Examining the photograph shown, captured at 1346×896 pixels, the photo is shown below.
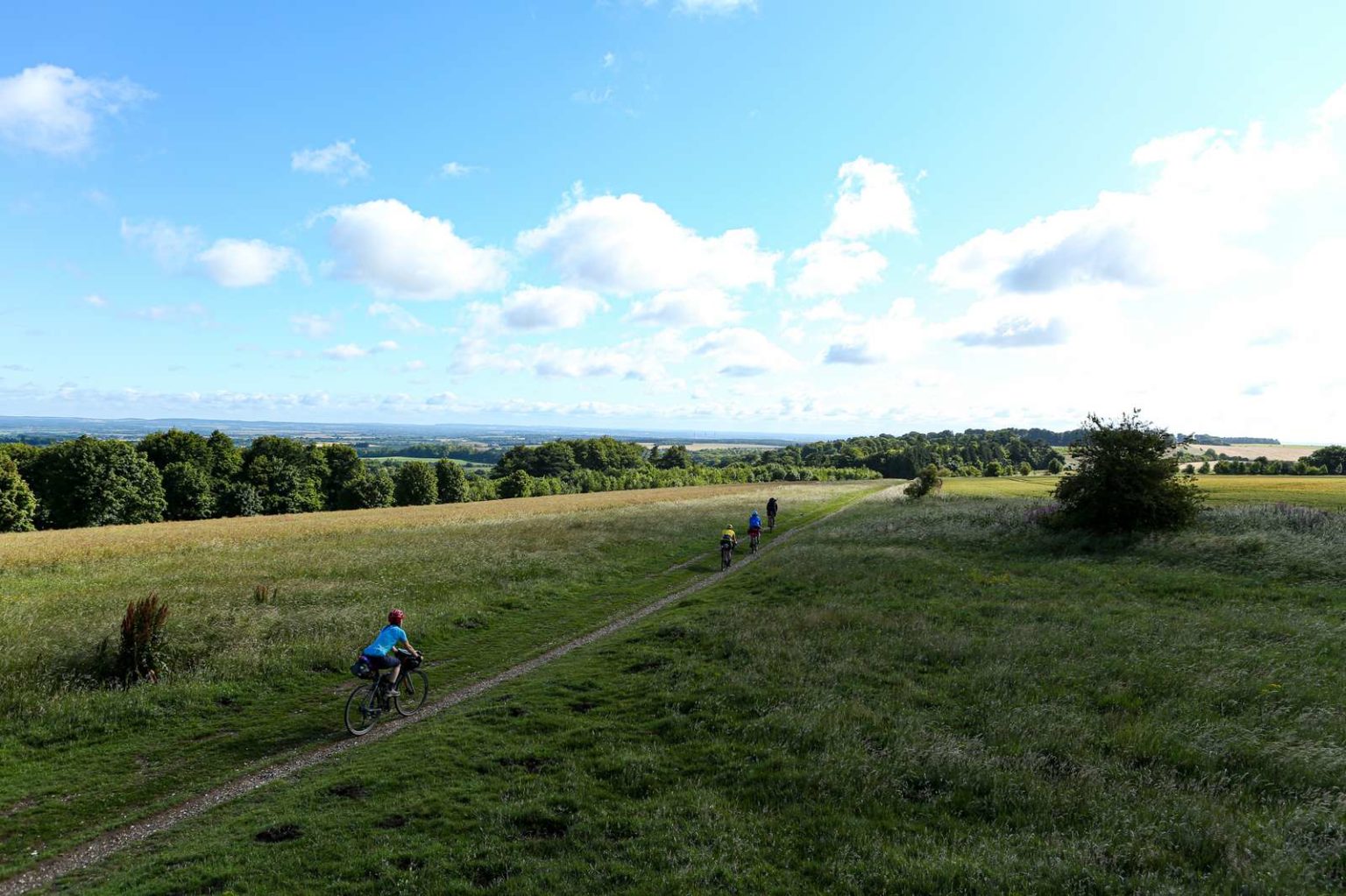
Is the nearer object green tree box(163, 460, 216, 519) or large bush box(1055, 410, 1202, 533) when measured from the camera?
large bush box(1055, 410, 1202, 533)

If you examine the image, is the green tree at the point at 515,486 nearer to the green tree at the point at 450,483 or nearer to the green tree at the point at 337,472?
the green tree at the point at 450,483

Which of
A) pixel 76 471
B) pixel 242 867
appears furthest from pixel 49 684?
pixel 76 471

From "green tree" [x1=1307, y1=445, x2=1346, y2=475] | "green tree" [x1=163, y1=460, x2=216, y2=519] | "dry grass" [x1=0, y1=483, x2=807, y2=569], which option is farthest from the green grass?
"green tree" [x1=1307, y1=445, x2=1346, y2=475]

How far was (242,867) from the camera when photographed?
7.64 m

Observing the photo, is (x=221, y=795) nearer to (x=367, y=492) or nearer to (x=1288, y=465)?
(x=367, y=492)

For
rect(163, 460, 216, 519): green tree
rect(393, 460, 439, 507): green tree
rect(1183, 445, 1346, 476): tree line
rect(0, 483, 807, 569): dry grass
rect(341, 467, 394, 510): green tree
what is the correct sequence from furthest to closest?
rect(1183, 445, 1346, 476): tree line
rect(393, 460, 439, 507): green tree
rect(341, 467, 394, 510): green tree
rect(163, 460, 216, 519): green tree
rect(0, 483, 807, 569): dry grass

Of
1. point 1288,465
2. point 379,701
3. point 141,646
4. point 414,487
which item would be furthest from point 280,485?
point 1288,465

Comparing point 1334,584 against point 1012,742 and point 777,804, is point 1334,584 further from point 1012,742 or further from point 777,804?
point 777,804

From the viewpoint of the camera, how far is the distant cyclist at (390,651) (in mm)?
13269

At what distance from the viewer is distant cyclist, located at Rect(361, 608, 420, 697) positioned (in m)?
13.3

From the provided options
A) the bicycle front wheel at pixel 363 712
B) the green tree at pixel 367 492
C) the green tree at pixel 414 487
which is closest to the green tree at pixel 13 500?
the green tree at pixel 367 492

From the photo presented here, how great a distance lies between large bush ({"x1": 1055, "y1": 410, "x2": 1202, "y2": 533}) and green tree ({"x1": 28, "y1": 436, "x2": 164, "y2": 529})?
9277 centimetres

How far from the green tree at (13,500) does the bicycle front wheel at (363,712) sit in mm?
75618

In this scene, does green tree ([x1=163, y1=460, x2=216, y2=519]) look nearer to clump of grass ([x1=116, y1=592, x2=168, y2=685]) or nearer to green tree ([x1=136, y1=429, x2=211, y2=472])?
green tree ([x1=136, y1=429, x2=211, y2=472])
